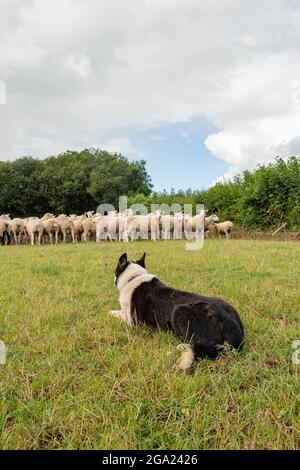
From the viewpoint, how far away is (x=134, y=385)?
2740mm

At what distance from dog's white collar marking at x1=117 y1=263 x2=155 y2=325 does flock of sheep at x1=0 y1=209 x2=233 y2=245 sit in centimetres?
1369

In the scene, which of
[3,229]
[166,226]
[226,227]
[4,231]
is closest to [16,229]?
[4,231]

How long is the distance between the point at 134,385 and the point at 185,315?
86cm

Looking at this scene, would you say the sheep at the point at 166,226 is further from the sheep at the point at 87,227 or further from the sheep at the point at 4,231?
the sheep at the point at 4,231

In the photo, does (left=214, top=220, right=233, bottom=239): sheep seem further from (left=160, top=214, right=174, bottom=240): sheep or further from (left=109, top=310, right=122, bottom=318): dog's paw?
(left=109, top=310, right=122, bottom=318): dog's paw

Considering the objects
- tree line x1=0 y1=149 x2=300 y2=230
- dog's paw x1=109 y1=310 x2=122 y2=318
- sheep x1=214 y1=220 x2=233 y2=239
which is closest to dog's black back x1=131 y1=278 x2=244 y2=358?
dog's paw x1=109 y1=310 x2=122 y2=318

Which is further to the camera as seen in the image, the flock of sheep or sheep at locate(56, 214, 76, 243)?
sheep at locate(56, 214, 76, 243)

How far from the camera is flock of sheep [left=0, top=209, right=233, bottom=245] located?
19141mm

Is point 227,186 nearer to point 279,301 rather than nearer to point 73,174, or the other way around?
point 279,301

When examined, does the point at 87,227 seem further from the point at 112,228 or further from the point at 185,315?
the point at 185,315

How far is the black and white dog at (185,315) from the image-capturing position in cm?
317

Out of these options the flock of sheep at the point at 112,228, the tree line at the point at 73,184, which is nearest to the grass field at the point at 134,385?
the flock of sheep at the point at 112,228

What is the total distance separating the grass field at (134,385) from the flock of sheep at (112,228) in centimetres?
1411
